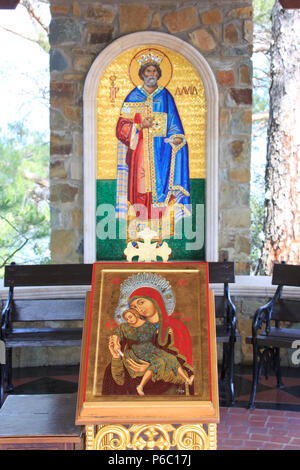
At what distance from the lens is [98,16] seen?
5.11 m

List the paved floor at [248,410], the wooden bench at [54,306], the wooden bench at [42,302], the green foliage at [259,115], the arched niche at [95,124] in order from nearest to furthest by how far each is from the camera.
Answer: the paved floor at [248,410]
the wooden bench at [54,306]
the wooden bench at [42,302]
the arched niche at [95,124]
the green foliage at [259,115]

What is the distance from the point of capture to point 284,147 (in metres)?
7.50

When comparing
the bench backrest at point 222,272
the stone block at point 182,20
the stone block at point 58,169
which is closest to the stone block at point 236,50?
the stone block at point 182,20

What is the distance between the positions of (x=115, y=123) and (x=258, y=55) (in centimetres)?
734

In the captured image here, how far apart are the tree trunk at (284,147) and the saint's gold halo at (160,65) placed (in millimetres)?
2737

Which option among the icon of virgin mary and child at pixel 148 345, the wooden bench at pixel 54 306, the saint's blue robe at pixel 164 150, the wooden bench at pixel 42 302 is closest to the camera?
the icon of virgin mary and child at pixel 148 345

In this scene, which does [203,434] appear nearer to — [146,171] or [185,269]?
[185,269]

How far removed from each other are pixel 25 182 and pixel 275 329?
7.78 meters

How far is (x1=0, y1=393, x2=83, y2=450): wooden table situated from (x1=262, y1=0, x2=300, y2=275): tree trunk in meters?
5.28

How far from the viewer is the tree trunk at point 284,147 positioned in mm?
7531

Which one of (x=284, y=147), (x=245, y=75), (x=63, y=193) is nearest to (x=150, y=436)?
(x=63, y=193)

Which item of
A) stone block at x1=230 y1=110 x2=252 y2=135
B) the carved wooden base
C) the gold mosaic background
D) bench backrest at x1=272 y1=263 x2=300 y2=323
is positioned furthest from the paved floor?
stone block at x1=230 y1=110 x2=252 y2=135

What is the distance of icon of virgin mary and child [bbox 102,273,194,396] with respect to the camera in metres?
2.34

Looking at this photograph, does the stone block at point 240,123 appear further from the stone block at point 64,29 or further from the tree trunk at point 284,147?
the tree trunk at point 284,147
